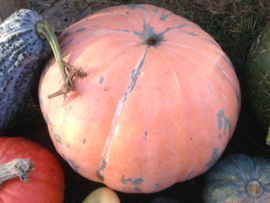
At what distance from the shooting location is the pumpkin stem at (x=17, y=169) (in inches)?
56.5

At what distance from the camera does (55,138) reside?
1.64 m

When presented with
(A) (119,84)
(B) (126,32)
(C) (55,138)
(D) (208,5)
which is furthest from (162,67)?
(D) (208,5)

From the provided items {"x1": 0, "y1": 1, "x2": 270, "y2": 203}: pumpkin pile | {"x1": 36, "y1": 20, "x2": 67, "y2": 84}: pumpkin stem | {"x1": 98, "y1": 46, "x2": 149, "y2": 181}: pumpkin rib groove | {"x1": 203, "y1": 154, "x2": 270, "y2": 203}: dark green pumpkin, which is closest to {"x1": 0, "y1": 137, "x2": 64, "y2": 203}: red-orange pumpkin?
{"x1": 0, "y1": 1, "x2": 270, "y2": 203}: pumpkin pile

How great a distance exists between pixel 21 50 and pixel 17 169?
773 mm

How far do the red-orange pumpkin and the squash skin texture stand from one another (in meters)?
0.29

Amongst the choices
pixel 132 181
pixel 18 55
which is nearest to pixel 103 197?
pixel 132 181

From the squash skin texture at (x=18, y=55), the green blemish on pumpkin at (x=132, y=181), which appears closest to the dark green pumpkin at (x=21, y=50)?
the squash skin texture at (x=18, y=55)

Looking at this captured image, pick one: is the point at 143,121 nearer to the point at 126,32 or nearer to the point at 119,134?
the point at 119,134

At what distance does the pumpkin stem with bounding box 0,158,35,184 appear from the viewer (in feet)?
4.71

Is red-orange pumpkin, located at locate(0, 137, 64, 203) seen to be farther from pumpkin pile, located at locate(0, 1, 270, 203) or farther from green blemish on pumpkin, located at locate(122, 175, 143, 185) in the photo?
green blemish on pumpkin, located at locate(122, 175, 143, 185)

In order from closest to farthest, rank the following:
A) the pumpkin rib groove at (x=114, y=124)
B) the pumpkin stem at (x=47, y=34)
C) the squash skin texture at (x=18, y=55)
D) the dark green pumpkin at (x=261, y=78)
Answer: the pumpkin rib groove at (x=114, y=124), the pumpkin stem at (x=47, y=34), the squash skin texture at (x=18, y=55), the dark green pumpkin at (x=261, y=78)

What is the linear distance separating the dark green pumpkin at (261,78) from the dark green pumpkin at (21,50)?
A: 155 centimetres

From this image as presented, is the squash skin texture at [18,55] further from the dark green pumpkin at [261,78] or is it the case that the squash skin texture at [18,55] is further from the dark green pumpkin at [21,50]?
the dark green pumpkin at [261,78]

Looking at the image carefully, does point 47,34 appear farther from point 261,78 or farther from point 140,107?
point 261,78
